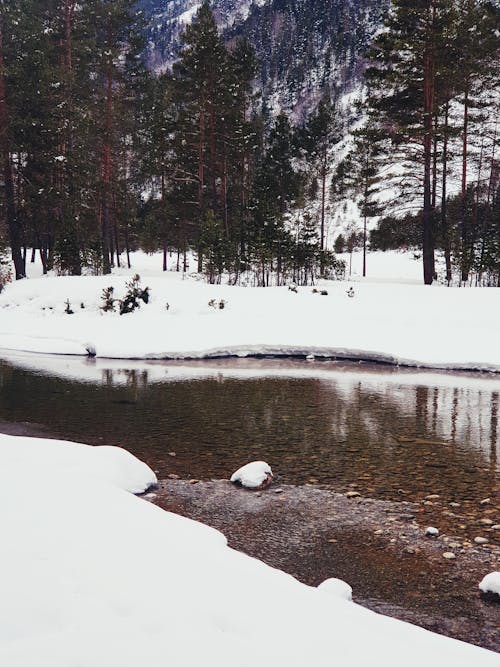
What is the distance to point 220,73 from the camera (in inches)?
1243

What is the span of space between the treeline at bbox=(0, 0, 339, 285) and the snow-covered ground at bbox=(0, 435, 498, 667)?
24931 millimetres

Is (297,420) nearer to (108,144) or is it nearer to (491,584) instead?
(491,584)

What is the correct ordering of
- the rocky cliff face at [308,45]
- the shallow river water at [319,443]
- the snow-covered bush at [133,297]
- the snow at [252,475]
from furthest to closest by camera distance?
the rocky cliff face at [308,45] → the snow-covered bush at [133,297] → the snow at [252,475] → the shallow river water at [319,443]

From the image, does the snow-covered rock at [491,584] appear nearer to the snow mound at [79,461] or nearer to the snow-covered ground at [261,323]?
the snow mound at [79,461]

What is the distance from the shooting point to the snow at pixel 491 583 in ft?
15.6

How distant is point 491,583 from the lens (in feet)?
15.7

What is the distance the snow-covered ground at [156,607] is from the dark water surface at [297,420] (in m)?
3.01

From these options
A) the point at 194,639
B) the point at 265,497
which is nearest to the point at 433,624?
the point at 194,639

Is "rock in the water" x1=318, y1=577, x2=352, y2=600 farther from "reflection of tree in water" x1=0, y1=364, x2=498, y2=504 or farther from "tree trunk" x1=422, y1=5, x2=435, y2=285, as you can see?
"tree trunk" x1=422, y1=5, x2=435, y2=285

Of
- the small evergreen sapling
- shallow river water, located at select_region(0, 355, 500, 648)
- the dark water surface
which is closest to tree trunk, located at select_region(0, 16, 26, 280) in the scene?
the small evergreen sapling

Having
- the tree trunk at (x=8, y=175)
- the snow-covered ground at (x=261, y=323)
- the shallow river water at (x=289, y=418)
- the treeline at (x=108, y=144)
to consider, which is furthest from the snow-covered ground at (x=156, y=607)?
the tree trunk at (x=8, y=175)

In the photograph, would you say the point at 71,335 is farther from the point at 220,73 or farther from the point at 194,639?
the point at 220,73

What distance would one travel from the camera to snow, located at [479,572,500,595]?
4.75 metres

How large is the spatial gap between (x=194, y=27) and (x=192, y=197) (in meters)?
10.2
